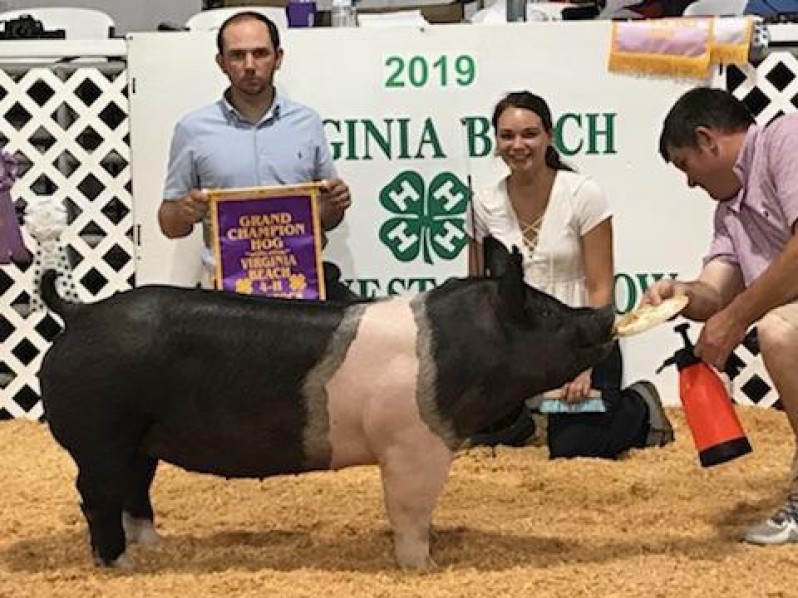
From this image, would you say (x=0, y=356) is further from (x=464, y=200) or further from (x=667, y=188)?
(x=667, y=188)

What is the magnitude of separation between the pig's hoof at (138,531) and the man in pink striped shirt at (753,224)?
1.10 metres

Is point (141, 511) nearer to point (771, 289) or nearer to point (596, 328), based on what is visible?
point (596, 328)

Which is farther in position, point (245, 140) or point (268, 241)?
point (245, 140)

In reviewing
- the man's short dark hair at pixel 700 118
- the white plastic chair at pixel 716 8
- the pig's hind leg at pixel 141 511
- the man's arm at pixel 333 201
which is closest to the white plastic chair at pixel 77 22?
the man's arm at pixel 333 201

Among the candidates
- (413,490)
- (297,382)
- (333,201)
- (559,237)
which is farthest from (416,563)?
(333,201)

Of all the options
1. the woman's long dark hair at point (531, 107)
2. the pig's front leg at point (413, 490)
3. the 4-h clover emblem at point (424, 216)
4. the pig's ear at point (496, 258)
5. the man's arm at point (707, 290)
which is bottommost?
the pig's front leg at point (413, 490)

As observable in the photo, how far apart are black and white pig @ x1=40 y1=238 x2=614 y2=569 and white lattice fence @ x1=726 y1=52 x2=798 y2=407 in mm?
1961

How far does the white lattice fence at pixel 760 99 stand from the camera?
4578mm

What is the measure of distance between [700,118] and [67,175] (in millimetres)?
2393

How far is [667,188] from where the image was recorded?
4.48 metres

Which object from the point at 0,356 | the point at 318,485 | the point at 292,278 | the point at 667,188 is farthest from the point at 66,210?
the point at 667,188

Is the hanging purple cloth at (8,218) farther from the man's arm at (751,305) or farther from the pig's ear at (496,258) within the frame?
the man's arm at (751,305)

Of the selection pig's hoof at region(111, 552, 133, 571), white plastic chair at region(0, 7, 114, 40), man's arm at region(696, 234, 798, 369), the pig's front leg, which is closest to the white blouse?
man's arm at region(696, 234, 798, 369)

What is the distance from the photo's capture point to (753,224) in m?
3.10
